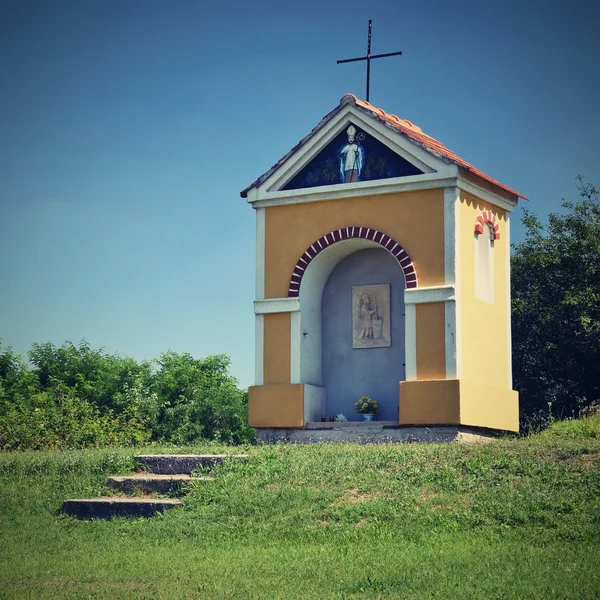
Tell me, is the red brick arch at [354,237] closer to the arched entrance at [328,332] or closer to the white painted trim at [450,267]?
the arched entrance at [328,332]

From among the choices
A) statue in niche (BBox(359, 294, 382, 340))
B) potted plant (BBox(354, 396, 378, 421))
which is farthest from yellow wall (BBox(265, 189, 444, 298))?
potted plant (BBox(354, 396, 378, 421))

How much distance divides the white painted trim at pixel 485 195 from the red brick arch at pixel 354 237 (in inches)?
64.5

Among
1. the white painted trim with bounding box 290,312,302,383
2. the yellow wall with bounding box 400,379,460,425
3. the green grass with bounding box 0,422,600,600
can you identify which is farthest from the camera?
the white painted trim with bounding box 290,312,302,383

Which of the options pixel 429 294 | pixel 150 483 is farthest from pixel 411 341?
pixel 150 483

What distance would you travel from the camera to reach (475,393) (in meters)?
20.2

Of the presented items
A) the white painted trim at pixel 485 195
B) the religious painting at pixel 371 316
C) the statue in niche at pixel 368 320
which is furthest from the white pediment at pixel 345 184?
the statue in niche at pixel 368 320

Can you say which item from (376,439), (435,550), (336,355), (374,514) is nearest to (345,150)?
(336,355)

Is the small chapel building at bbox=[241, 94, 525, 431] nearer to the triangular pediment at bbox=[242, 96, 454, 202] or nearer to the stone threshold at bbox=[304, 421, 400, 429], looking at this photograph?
the triangular pediment at bbox=[242, 96, 454, 202]

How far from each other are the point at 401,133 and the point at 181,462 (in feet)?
24.9

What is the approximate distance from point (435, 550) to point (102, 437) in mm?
14821

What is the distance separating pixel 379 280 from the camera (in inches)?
865

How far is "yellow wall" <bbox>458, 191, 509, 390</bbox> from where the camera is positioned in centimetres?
2031

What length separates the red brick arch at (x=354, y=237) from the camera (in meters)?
20.5

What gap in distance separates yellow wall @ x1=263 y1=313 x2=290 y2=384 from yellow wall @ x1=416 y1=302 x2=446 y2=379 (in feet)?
8.82
